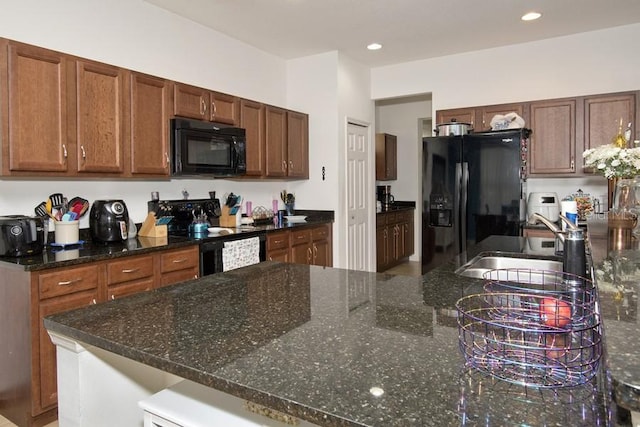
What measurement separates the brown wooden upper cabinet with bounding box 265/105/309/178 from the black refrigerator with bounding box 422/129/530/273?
1311 millimetres

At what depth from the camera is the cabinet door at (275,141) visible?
432 centimetres

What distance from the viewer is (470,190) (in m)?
4.26

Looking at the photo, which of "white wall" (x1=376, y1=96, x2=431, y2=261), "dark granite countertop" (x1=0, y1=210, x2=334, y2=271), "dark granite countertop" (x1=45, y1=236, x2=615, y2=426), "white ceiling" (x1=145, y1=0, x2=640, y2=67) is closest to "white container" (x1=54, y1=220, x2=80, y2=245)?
"dark granite countertop" (x1=0, y1=210, x2=334, y2=271)

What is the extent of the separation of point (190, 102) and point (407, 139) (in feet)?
14.4

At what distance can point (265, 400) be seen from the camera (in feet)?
2.60

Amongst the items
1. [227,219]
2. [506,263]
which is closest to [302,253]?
[227,219]

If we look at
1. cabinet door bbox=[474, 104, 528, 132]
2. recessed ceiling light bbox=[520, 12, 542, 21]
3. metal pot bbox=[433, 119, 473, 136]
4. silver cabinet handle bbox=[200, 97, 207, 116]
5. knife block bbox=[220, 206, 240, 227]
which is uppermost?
recessed ceiling light bbox=[520, 12, 542, 21]

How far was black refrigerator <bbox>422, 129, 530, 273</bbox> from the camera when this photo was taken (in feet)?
13.3

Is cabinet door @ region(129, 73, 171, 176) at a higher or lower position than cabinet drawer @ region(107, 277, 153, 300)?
higher

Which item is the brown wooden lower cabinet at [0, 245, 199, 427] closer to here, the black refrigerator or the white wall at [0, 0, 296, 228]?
the white wall at [0, 0, 296, 228]

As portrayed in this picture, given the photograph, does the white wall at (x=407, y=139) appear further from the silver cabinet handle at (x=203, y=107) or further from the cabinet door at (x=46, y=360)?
the cabinet door at (x=46, y=360)

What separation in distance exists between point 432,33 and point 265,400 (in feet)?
13.7

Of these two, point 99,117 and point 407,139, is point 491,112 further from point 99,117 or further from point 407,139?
point 99,117

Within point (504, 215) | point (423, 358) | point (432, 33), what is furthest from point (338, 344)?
point (432, 33)
